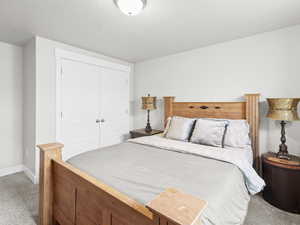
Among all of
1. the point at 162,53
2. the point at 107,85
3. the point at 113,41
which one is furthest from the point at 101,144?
the point at 162,53

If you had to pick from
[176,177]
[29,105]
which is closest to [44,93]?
[29,105]

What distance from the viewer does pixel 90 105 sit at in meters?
3.16

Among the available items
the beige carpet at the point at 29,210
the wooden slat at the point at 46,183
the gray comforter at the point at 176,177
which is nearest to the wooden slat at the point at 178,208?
the gray comforter at the point at 176,177

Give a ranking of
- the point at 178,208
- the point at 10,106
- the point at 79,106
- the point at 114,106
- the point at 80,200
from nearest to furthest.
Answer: the point at 178,208, the point at 80,200, the point at 10,106, the point at 79,106, the point at 114,106

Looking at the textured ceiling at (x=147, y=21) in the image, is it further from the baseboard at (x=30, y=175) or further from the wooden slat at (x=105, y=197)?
the baseboard at (x=30, y=175)

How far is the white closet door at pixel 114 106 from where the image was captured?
344cm

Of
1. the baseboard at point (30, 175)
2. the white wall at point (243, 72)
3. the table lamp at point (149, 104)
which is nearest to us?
the white wall at point (243, 72)

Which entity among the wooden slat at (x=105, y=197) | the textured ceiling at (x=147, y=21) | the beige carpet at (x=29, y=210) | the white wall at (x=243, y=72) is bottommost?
the beige carpet at (x=29, y=210)

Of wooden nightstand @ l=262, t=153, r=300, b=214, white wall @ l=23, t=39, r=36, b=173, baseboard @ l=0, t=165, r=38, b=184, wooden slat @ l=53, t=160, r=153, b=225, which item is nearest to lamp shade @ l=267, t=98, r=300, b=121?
wooden nightstand @ l=262, t=153, r=300, b=214

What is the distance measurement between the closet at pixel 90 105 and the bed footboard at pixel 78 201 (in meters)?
1.40

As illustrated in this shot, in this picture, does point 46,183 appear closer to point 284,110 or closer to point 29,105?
point 29,105

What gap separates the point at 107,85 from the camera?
11.4ft

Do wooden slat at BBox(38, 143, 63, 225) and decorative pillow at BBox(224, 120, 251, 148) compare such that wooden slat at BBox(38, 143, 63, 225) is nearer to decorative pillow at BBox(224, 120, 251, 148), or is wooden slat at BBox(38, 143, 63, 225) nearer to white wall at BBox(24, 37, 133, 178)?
white wall at BBox(24, 37, 133, 178)

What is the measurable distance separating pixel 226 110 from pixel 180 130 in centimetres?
90
